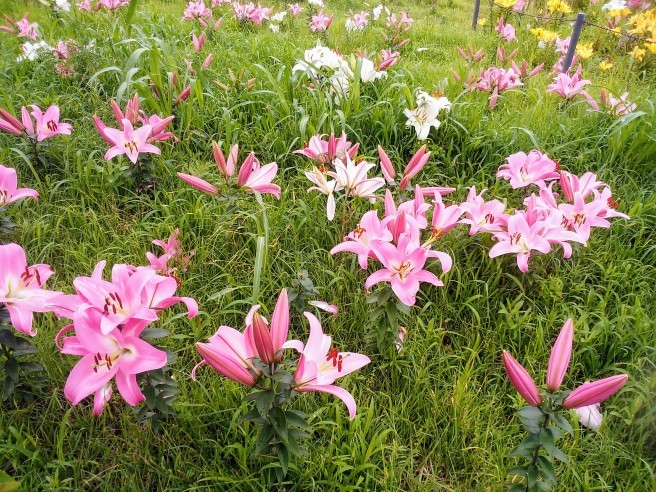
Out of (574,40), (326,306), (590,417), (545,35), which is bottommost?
(590,417)

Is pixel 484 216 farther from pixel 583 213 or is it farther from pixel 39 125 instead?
pixel 39 125

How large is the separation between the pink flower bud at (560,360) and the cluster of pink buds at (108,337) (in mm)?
906

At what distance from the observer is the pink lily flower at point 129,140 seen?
2016mm

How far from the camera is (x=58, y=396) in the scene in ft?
4.91

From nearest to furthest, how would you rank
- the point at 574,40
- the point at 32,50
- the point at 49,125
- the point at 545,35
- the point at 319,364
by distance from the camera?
the point at 319,364 → the point at 49,125 → the point at 32,50 → the point at 574,40 → the point at 545,35

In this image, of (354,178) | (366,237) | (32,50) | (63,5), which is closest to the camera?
(366,237)

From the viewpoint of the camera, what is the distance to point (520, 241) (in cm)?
180

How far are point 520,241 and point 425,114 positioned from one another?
3.38ft

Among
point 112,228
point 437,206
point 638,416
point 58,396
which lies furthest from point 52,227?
point 638,416

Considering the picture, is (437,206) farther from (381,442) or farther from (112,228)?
(112,228)

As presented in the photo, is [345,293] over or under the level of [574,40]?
under

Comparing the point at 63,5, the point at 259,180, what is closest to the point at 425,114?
the point at 259,180

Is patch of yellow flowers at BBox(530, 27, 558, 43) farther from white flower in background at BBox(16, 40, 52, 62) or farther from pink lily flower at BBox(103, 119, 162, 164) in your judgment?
white flower in background at BBox(16, 40, 52, 62)

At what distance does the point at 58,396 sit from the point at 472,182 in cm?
205
